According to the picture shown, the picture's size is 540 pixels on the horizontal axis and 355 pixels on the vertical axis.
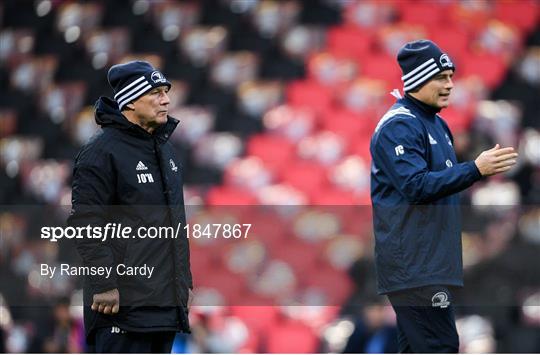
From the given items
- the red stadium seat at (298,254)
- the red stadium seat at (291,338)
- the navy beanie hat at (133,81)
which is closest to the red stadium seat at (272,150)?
the red stadium seat at (298,254)

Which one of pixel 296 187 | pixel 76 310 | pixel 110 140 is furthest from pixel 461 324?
pixel 110 140

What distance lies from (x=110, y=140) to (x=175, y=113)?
507cm

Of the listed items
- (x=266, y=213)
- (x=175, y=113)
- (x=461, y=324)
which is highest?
(x=175, y=113)

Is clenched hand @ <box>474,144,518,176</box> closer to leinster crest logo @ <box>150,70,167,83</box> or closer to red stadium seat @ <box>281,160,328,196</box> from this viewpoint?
leinster crest logo @ <box>150,70,167,83</box>

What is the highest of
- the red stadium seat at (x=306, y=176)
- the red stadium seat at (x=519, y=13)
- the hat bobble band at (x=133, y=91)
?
the red stadium seat at (x=519, y=13)

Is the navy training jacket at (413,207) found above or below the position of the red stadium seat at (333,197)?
above

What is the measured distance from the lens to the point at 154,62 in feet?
30.7

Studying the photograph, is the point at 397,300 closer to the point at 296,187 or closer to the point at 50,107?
the point at 296,187

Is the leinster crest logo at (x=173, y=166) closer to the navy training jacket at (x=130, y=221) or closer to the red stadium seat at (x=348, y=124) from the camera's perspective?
the navy training jacket at (x=130, y=221)

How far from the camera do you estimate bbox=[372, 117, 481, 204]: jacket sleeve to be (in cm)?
382

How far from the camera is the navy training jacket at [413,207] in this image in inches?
153

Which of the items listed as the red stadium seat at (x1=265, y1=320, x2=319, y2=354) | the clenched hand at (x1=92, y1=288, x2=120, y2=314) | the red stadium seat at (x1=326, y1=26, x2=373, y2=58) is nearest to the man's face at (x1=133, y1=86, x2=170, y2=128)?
the clenched hand at (x1=92, y1=288, x2=120, y2=314)

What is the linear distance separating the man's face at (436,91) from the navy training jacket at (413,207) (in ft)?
0.20

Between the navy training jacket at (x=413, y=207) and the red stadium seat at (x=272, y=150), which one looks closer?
the navy training jacket at (x=413, y=207)
